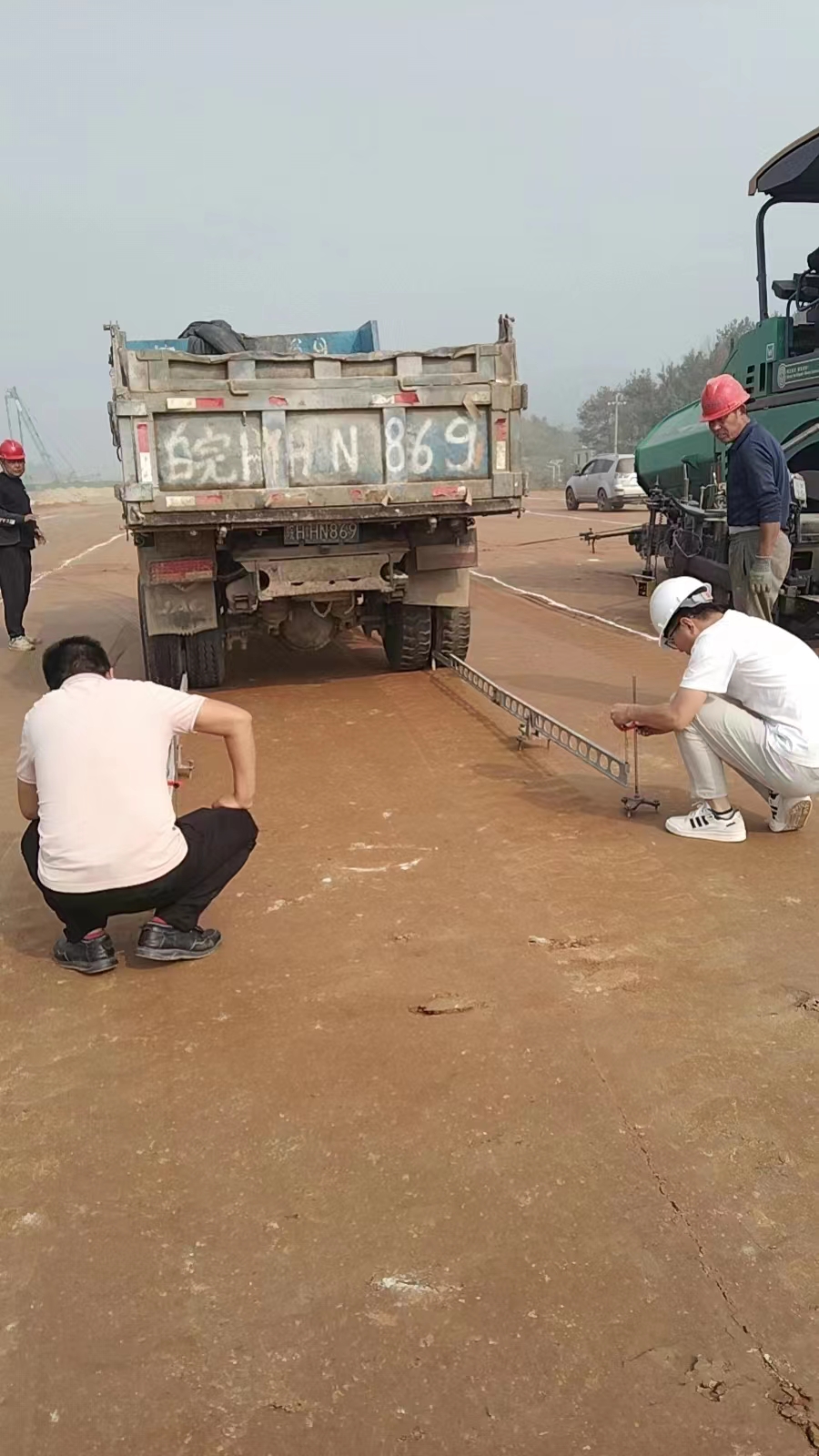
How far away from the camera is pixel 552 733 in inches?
228

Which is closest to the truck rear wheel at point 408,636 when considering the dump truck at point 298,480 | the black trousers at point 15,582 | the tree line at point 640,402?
the dump truck at point 298,480

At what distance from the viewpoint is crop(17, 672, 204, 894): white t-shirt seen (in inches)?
134

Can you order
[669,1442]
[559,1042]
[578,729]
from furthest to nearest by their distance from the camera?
[578,729] → [559,1042] → [669,1442]

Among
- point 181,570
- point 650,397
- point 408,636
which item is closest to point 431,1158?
point 181,570

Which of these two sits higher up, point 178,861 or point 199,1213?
point 178,861

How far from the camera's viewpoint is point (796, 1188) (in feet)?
8.24

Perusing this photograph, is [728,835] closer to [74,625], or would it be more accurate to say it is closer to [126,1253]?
[126,1253]

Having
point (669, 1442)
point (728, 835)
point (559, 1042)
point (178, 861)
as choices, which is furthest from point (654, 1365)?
point (728, 835)

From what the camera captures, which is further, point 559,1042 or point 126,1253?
point 559,1042

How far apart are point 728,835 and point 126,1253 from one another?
303cm

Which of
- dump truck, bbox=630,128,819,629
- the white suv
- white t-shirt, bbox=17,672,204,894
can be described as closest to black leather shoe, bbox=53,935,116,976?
white t-shirt, bbox=17,672,204,894

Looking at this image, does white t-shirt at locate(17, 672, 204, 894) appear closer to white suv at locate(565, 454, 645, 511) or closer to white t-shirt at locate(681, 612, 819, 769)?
white t-shirt at locate(681, 612, 819, 769)

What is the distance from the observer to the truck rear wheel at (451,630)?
7859 millimetres

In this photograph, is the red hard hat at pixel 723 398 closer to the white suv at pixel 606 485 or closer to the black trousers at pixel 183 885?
the black trousers at pixel 183 885
